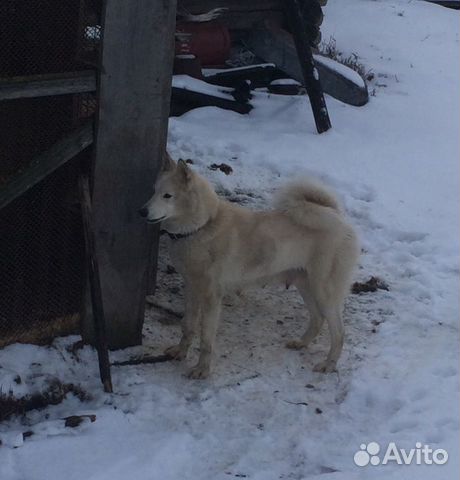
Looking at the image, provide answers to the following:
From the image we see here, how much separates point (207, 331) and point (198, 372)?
26cm

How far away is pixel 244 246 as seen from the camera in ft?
17.4

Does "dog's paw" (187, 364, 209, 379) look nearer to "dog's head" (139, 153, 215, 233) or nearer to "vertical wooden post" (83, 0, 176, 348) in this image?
"vertical wooden post" (83, 0, 176, 348)

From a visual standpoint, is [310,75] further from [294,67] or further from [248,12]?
[248,12]

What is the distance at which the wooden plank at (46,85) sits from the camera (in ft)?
14.8

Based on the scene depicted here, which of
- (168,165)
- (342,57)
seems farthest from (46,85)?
(342,57)

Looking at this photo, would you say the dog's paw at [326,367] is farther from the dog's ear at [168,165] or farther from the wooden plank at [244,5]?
the wooden plank at [244,5]

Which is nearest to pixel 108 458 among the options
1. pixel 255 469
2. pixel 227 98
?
pixel 255 469

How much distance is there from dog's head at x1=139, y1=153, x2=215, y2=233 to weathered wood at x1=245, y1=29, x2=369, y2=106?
4.87 m

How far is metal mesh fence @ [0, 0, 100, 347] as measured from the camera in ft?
15.6

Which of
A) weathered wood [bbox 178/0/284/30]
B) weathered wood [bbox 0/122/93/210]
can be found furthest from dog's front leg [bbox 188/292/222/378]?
weathered wood [bbox 178/0/284/30]

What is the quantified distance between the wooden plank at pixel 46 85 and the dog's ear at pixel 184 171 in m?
0.66

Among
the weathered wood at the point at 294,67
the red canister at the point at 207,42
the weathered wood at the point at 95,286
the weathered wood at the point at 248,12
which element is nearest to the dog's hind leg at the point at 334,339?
the weathered wood at the point at 95,286

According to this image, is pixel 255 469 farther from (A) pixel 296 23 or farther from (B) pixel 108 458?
(A) pixel 296 23

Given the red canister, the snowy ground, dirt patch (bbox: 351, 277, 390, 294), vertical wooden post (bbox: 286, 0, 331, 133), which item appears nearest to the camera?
the snowy ground
